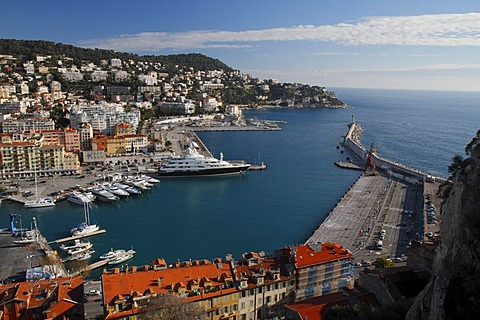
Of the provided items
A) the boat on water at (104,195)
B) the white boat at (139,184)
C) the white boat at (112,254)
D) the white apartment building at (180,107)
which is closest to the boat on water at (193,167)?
the white boat at (139,184)

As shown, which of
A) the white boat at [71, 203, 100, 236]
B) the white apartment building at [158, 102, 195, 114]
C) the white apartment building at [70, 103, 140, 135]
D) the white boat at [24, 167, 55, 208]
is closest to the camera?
the white boat at [71, 203, 100, 236]

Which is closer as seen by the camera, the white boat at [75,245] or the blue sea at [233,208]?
the white boat at [75,245]

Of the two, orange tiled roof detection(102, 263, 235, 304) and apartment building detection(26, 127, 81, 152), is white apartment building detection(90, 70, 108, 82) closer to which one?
apartment building detection(26, 127, 81, 152)

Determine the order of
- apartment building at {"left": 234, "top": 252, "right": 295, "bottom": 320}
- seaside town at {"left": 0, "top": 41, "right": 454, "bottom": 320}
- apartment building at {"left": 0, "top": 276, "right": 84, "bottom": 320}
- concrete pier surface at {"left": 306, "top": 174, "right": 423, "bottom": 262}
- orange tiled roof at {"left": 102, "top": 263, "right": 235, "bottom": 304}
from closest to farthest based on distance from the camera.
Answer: orange tiled roof at {"left": 102, "top": 263, "right": 235, "bottom": 304}
seaside town at {"left": 0, "top": 41, "right": 454, "bottom": 320}
apartment building at {"left": 0, "top": 276, "right": 84, "bottom": 320}
apartment building at {"left": 234, "top": 252, "right": 295, "bottom": 320}
concrete pier surface at {"left": 306, "top": 174, "right": 423, "bottom": 262}

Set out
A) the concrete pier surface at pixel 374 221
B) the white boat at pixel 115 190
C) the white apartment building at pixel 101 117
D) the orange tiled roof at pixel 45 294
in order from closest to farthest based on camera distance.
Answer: the orange tiled roof at pixel 45 294 → the concrete pier surface at pixel 374 221 → the white boat at pixel 115 190 → the white apartment building at pixel 101 117

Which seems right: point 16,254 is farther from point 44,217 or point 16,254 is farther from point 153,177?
point 153,177

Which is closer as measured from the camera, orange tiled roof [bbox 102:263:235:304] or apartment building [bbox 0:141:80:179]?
orange tiled roof [bbox 102:263:235:304]

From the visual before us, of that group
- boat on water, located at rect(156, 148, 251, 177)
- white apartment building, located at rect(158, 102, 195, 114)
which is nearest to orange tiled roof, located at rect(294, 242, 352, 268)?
boat on water, located at rect(156, 148, 251, 177)

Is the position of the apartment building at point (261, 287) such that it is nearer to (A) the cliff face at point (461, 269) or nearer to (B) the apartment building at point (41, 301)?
(B) the apartment building at point (41, 301)
